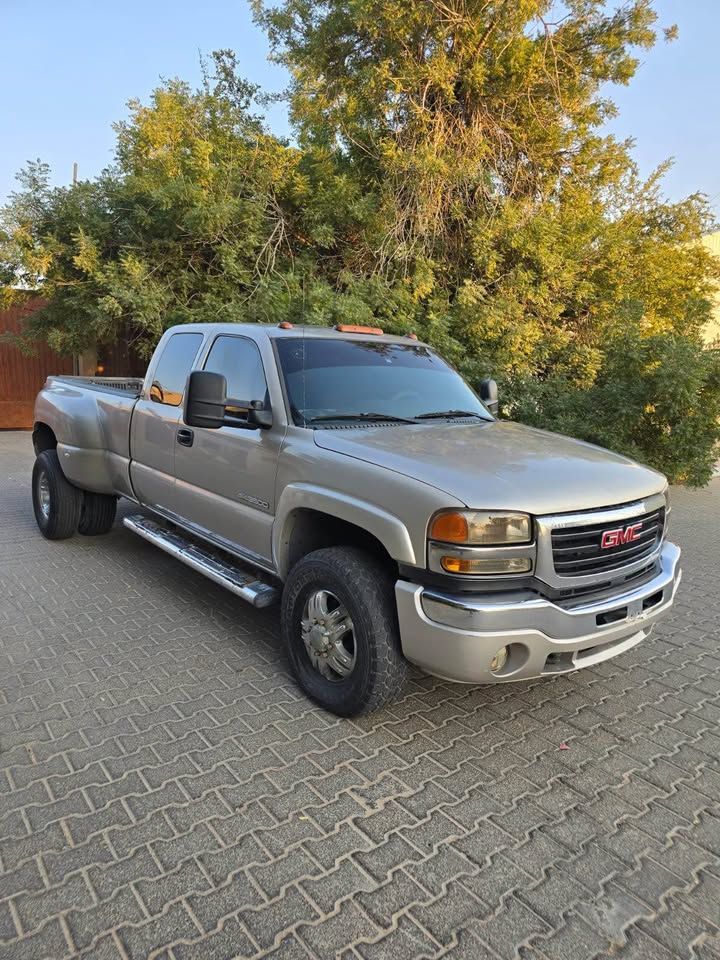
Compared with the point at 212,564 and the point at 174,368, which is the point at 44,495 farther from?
the point at 212,564

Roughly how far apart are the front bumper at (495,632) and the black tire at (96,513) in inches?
169

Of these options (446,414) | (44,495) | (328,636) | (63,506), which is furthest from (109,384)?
(328,636)

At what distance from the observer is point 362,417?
3697 millimetres

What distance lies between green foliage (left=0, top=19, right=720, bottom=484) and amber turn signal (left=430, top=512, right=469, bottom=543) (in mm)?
6925

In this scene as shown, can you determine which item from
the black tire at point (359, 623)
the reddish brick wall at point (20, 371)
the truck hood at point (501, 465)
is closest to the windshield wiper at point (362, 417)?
the truck hood at point (501, 465)

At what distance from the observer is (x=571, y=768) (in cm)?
291

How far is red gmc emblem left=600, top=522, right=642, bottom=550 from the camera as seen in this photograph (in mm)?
2951

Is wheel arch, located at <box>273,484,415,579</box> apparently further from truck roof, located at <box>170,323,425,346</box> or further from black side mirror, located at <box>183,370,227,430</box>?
truck roof, located at <box>170,323,425,346</box>

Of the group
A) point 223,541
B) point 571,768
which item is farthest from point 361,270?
point 571,768

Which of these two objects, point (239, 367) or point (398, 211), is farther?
point (398, 211)

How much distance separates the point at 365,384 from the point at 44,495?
4.01 m

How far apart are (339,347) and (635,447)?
592 cm

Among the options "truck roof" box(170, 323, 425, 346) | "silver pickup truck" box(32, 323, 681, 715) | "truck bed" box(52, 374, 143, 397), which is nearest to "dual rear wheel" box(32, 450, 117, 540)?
"truck bed" box(52, 374, 143, 397)

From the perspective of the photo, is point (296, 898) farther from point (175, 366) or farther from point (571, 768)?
point (175, 366)
